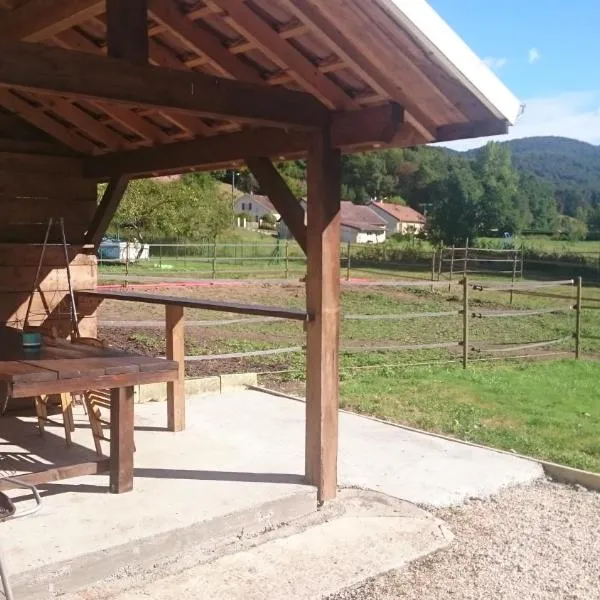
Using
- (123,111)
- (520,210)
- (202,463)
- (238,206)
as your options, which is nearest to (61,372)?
(202,463)

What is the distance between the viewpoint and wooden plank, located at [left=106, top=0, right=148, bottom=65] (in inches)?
147

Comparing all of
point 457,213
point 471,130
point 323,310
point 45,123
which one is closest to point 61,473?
point 323,310

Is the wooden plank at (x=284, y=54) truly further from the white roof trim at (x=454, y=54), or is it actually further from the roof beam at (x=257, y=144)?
the white roof trim at (x=454, y=54)

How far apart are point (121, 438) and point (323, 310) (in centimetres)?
136

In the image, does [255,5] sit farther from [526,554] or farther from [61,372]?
[526,554]

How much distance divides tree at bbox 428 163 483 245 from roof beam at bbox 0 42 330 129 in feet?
165

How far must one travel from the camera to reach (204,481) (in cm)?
454

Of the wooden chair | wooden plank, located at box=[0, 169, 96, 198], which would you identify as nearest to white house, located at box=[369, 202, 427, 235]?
wooden plank, located at box=[0, 169, 96, 198]

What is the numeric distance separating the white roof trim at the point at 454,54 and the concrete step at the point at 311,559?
7.47 ft

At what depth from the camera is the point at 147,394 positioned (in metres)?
7.02

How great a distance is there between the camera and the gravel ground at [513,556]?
3.59 meters

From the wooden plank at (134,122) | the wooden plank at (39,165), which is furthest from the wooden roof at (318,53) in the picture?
the wooden plank at (39,165)

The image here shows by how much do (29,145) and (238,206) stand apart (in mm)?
79815

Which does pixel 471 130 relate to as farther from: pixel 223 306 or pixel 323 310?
pixel 223 306
